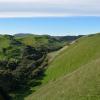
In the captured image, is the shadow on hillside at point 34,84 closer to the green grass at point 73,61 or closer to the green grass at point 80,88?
the green grass at point 73,61

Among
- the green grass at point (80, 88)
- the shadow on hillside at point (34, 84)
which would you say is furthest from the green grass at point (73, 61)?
the green grass at point (80, 88)

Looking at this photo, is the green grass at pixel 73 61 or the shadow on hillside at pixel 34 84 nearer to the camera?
the shadow on hillside at pixel 34 84

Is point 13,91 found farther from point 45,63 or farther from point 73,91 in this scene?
point 73,91

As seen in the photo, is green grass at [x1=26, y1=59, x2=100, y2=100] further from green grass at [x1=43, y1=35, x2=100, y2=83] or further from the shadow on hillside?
green grass at [x1=43, y1=35, x2=100, y2=83]

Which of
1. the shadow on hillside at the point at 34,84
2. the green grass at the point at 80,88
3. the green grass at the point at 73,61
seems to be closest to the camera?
the green grass at the point at 80,88

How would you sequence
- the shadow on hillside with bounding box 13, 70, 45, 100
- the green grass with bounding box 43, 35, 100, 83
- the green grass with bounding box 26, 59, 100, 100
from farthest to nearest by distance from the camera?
1. the green grass with bounding box 43, 35, 100, 83
2. the shadow on hillside with bounding box 13, 70, 45, 100
3. the green grass with bounding box 26, 59, 100, 100

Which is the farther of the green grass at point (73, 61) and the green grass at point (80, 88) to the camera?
the green grass at point (73, 61)

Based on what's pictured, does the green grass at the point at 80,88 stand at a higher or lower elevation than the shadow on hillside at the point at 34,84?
higher

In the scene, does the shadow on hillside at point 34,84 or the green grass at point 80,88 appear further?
the shadow on hillside at point 34,84

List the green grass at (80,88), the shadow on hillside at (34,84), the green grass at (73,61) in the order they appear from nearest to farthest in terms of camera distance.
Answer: the green grass at (80,88)
the shadow on hillside at (34,84)
the green grass at (73,61)

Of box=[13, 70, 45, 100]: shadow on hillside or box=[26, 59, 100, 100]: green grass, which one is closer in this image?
box=[26, 59, 100, 100]: green grass

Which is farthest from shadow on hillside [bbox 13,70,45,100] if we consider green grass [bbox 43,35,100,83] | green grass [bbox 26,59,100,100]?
green grass [bbox 26,59,100,100]

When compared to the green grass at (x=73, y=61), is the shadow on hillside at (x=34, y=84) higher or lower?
lower

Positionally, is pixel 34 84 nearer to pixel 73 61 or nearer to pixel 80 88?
pixel 73 61
